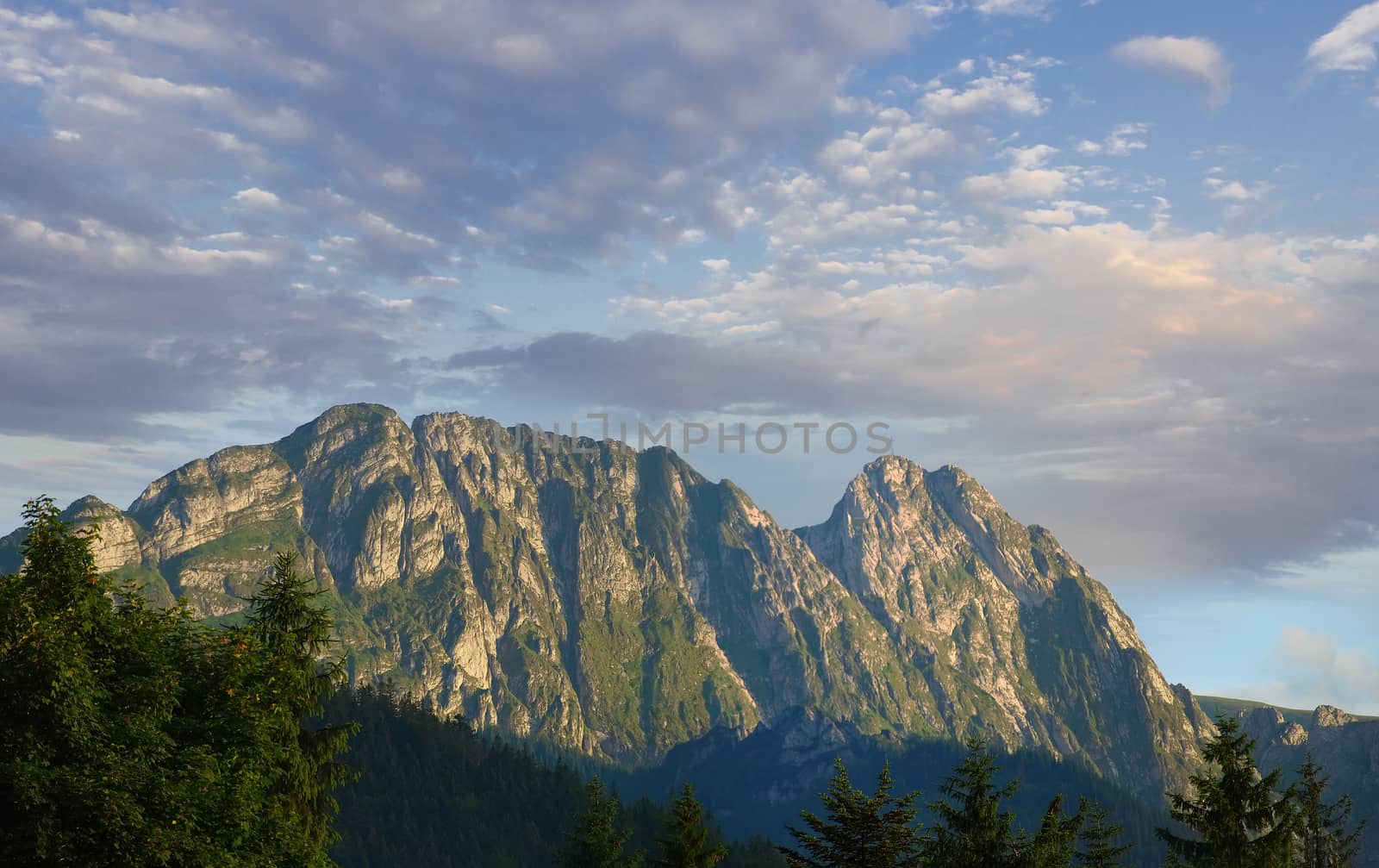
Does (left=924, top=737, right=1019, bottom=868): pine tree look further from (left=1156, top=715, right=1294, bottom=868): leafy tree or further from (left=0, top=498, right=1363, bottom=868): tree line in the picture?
(left=1156, top=715, right=1294, bottom=868): leafy tree

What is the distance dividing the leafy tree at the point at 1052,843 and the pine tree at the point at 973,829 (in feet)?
2.79

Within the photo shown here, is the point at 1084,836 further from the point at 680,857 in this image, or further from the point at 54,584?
the point at 54,584

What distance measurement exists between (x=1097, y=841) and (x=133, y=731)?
55.0 metres

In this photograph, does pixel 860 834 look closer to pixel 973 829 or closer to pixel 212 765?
pixel 973 829

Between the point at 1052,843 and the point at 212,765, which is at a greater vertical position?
the point at 212,765

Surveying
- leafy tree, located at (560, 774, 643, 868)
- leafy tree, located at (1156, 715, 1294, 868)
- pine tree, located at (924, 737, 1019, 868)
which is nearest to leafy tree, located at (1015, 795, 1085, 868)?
pine tree, located at (924, 737, 1019, 868)

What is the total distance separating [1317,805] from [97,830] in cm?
6825

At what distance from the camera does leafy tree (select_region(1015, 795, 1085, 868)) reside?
5869 cm

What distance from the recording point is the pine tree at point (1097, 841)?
226ft

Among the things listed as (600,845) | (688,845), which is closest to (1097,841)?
(688,845)

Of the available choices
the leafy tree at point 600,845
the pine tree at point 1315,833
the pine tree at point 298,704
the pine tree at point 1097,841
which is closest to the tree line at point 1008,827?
the pine tree at point 1097,841

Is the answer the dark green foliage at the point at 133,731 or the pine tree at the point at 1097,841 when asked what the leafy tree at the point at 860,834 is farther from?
the dark green foliage at the point at 133,731

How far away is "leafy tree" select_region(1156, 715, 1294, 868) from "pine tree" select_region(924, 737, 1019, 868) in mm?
8420

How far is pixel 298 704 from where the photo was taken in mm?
57219
